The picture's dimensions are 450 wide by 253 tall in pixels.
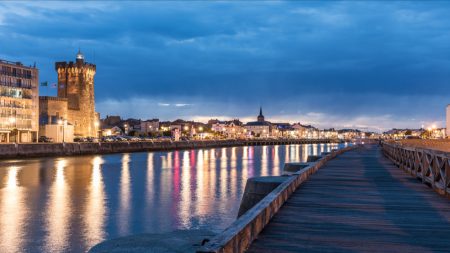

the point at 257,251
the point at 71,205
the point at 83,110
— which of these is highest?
the point at 83,110

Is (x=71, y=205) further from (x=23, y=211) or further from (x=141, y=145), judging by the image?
(x=141, y=145)

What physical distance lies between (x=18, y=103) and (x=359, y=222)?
11472cm

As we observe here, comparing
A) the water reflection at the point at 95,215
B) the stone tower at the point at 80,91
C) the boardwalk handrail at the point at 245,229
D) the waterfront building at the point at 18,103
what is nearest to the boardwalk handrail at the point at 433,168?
the boardwalk handrail at the point at 245,229

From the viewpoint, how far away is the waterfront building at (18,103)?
358ft

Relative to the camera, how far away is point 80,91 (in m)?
142

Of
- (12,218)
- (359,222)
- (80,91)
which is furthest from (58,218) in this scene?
(80,91)

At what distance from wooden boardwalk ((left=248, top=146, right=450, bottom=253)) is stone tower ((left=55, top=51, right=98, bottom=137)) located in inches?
5176

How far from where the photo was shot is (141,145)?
11331 cm

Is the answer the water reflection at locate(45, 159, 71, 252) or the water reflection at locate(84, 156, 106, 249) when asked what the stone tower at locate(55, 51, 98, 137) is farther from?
the water reflection at locate(45, 159, 71, 252)

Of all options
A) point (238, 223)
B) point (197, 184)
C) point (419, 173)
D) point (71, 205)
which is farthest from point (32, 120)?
point (238, 223)

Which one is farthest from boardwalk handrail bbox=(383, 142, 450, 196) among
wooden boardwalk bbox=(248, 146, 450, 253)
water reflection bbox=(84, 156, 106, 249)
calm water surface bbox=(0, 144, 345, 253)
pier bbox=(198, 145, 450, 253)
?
water reflection bbox=(84, 156, 106, 249)

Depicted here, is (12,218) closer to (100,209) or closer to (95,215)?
(95,215)

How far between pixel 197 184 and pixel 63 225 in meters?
18.6

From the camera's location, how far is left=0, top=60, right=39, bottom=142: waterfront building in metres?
109
